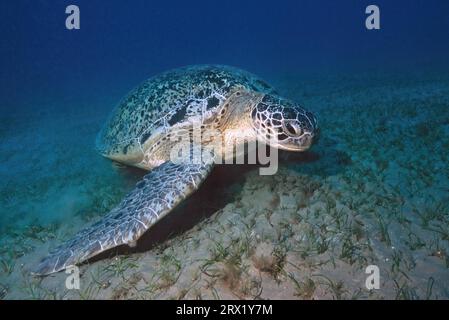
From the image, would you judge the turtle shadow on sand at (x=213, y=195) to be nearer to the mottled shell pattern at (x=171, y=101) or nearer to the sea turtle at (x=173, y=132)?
the sea turtle at (x=173, y=132)

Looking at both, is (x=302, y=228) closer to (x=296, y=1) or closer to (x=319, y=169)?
(x=319, y=169)

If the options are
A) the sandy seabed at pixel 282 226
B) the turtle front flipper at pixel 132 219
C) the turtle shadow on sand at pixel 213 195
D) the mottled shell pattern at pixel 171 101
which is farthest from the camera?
the mottled shell pattern at pixel 171 101

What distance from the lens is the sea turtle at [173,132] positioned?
118 inches

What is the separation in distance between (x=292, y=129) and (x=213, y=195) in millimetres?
1486

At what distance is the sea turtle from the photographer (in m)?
3.00

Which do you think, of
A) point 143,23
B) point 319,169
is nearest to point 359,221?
point 319,169

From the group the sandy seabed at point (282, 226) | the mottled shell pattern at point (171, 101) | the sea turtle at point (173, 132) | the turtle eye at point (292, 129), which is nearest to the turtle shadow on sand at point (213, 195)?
the sandy seabed at point (282, 226)

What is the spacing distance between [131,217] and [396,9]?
134816 millimetres

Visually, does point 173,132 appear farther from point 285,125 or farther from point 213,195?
point 285,125

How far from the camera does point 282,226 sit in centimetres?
326

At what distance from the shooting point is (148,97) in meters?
4.79

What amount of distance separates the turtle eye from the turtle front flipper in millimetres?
1070

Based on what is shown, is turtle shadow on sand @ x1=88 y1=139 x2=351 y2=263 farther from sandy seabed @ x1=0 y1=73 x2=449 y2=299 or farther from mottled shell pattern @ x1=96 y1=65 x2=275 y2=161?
mottled shell pattern @ x1=96 y1=65 x2=275 y2=161

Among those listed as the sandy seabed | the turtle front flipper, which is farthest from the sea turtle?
the sandy seabed
